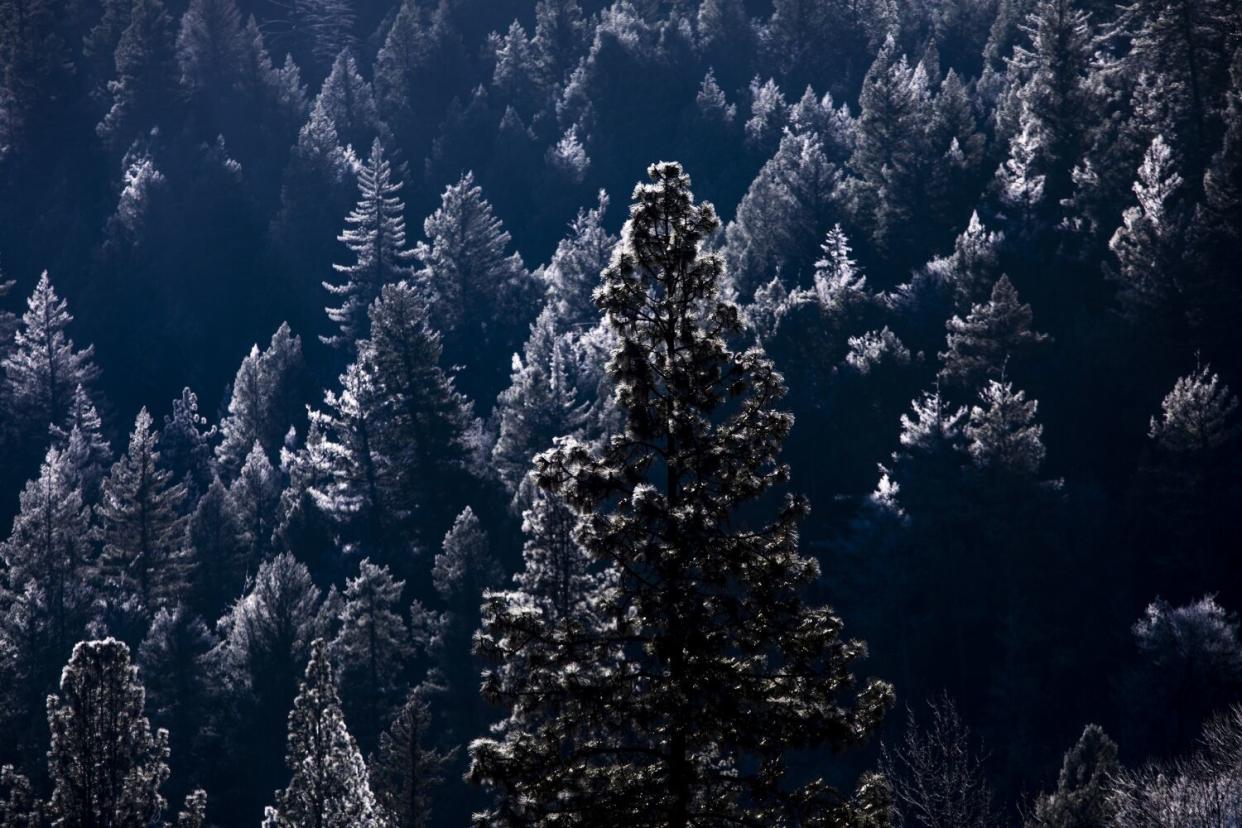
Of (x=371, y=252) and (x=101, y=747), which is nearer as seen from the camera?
(x=101, y=747)

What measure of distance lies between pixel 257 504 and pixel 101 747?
1494 inches

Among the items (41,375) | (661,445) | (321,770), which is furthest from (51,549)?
(661,445)

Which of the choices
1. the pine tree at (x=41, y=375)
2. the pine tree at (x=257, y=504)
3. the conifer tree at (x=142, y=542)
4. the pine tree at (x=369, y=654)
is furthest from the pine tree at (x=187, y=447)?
the pine tree at (x=369, y=654)

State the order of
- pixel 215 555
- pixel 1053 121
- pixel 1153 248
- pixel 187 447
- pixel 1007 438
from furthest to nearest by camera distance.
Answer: pixel 187 447 → pixel 215 555 → pixel 1053 121 → pixel 1153 248 → pixel 1007 438

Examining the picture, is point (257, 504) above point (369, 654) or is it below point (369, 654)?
above

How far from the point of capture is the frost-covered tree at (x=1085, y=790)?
26734 millimetres

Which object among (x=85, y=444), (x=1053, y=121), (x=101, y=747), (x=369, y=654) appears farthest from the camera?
Answer: (x=85, y=444)

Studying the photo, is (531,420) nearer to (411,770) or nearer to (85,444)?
(411,770)

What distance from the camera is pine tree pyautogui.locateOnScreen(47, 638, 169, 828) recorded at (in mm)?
24750

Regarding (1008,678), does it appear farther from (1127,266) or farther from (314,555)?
(314,555)

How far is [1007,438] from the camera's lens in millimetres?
44812

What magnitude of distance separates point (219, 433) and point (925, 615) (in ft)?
177

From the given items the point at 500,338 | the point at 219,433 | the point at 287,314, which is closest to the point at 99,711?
the point at 500,338

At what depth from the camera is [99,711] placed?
82.6 ft
